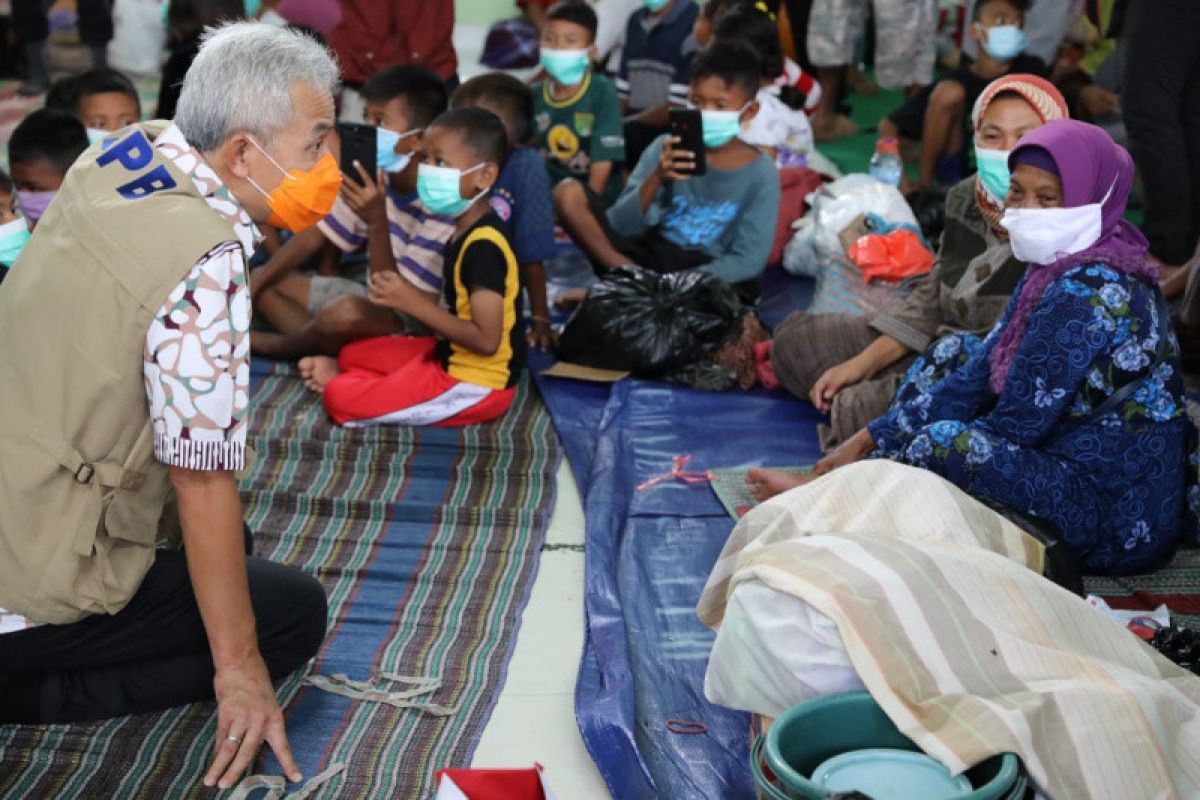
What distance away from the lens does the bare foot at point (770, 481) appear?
3258mm

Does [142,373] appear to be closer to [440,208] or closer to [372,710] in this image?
[372,710]

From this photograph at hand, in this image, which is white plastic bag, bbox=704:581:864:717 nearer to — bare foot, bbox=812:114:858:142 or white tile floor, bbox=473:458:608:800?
white tile floor, bbox=473:458:608:800

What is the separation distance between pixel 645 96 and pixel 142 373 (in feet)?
14.2

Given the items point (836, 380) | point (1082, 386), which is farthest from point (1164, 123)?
point (1082, 386)

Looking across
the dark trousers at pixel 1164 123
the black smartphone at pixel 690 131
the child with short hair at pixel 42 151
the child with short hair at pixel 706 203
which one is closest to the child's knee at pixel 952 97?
the dark trousers at pixel 1164 123

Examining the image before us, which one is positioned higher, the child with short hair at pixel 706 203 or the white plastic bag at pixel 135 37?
the child with short hair at pixel 706 203

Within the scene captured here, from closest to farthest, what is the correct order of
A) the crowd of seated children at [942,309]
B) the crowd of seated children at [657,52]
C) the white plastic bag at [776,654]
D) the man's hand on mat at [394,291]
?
the white plastic bag at [776,654]
the crowd of seated children at [942,309]
the man's hand on mat at [394,291]
the crowd of seated children at [657,52]

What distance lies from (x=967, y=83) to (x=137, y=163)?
14.0 feet

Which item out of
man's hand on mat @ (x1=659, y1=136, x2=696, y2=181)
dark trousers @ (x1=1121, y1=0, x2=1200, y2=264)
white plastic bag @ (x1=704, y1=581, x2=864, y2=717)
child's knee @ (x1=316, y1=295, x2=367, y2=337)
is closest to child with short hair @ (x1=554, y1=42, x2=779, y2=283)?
man's hand on mat @ (x1=659, y1=136, x2=696, y2=181)

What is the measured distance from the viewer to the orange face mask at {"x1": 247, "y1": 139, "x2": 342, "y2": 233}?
2.37 meters

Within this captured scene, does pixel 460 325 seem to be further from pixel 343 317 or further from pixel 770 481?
pixel 770 481

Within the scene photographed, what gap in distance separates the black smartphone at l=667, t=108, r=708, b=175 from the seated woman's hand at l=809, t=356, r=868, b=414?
40.2 inches

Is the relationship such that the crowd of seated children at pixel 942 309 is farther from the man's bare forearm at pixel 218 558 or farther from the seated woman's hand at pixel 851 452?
the man's bare forearm at pixel 218 558

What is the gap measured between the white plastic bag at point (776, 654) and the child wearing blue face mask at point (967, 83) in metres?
3.65
